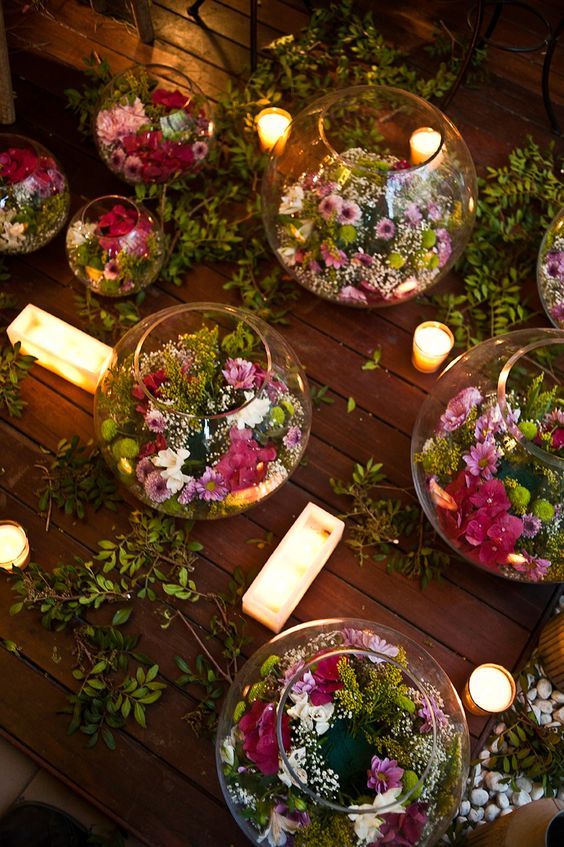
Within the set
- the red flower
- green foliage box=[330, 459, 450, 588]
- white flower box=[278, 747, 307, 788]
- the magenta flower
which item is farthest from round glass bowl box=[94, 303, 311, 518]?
white flower box=[278, 747, 307, 788]

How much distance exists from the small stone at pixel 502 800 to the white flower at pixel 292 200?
1303 millimetres

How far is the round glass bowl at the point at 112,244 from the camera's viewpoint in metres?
2.03

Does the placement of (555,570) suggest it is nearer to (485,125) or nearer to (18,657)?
(18,657)

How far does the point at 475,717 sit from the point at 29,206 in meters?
1.54

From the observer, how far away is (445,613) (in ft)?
6.05

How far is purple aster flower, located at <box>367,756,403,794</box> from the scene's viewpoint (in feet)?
4.21

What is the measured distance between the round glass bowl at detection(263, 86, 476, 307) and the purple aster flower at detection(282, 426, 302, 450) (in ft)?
1.44

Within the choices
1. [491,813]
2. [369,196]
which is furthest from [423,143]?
[491,813]

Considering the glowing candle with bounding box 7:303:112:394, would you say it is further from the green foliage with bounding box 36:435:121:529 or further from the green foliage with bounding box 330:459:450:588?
the green foliage with bounding box 330:459:450:588

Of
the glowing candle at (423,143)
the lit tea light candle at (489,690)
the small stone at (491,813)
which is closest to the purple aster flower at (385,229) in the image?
the glowing candle at (423,143)

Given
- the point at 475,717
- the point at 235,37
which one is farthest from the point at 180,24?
the point at 475,717

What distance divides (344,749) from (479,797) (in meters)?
0.56

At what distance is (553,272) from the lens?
2.01m

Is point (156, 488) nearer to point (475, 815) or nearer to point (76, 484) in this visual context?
point (76, 484)
